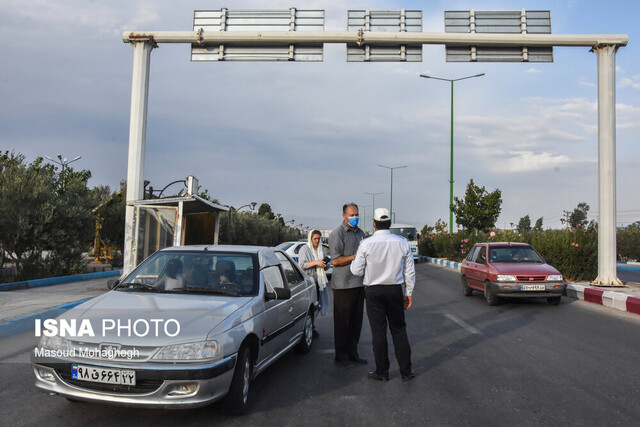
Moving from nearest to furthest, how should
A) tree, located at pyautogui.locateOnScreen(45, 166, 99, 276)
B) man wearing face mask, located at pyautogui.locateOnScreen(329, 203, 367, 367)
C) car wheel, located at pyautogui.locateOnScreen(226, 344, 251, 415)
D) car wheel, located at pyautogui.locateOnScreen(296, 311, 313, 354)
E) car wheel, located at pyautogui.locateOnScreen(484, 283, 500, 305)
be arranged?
car wheel, located at pyautogui.locateOnScreen(226, 344, 251, 415), man wearing face mask, located at pyautogui.locateOnScreen(329, 203, 367, 367), car wheel, located at pyautogui.locateOnScreen(296, 311, 313, 354), car wheel, located at pyautogui.locateOnScreen(484, 283, 500, 305), tree, located at pyautogui.locateOnScreen(45, 166, 99, 276)

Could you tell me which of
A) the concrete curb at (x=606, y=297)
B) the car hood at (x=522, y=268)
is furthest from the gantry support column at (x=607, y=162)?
the car hood at (x=522, y=268)

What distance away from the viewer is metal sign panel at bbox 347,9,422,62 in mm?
13227

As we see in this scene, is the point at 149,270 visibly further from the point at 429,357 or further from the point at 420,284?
the point at 420,284

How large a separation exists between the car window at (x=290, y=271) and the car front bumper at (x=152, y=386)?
2.51 meters

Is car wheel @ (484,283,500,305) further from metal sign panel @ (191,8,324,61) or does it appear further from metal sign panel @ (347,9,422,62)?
metal sign panel @ (191,8,324,61)

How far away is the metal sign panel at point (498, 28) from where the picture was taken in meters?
13.4

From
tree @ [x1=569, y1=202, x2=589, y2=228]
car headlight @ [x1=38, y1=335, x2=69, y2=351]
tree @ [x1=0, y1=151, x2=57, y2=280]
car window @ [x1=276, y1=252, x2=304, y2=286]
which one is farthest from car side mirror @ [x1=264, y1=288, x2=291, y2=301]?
tree @ [x1=569, y1=202, x2=589, y2=228]

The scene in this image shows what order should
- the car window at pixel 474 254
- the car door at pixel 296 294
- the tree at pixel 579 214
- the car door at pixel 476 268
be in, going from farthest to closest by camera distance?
the tree at pixel 579 214, the car window at pixel 474 254, the car door at pixel 476 268, the car door at pixel 296 294

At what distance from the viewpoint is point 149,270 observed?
5.50 m

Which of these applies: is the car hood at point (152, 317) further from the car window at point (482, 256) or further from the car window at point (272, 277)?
the car window at point (482, 256)

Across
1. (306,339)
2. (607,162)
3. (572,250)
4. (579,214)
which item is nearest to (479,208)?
(572,250)

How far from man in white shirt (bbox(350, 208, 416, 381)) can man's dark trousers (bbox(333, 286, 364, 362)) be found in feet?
2.18

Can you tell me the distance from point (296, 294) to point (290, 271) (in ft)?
1.42

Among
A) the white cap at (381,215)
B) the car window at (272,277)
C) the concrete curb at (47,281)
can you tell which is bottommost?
the concrete curb at (47,281)
